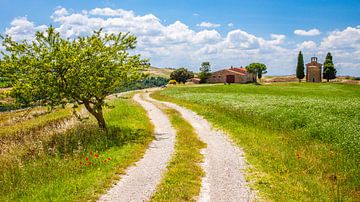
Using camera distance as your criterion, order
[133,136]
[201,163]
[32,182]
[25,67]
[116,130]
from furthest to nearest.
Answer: [116,130], [133,136], [25,67], [201,163], [32,182]

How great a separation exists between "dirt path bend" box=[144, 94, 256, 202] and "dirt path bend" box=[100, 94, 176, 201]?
6.82 ft

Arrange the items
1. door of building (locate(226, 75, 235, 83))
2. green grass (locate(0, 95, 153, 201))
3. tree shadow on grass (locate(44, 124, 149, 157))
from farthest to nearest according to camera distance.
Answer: door of building (locate(226, 75, 235, 83)) < tree shadow on grass (locate(44, 124, 149, 157)) < green grass (locate(0, 95, 153, 201))

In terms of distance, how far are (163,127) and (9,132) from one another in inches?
645

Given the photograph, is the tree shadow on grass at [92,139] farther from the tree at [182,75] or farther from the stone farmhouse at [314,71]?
the stone farmhouse at [314,71]

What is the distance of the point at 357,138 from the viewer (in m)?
18.7

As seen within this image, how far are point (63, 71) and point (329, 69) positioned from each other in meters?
132

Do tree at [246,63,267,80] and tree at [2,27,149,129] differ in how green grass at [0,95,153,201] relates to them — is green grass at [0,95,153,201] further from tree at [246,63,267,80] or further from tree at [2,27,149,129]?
tree at [246,63,267,80]

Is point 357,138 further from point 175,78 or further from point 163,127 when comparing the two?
point 175,78

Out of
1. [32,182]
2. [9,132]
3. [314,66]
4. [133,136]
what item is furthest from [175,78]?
[32,182]

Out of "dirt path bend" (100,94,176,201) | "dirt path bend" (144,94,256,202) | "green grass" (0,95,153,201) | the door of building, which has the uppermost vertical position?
the door of building

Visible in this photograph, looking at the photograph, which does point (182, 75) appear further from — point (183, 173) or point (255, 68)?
point (183, 173)

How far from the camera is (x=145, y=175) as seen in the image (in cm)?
1543

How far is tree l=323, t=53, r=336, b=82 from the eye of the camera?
137 metres

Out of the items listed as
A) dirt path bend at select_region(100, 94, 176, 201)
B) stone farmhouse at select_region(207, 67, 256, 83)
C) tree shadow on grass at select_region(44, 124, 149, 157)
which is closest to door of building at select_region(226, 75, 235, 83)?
stone farmhouse at select_region(207, 67, 256, 83)
